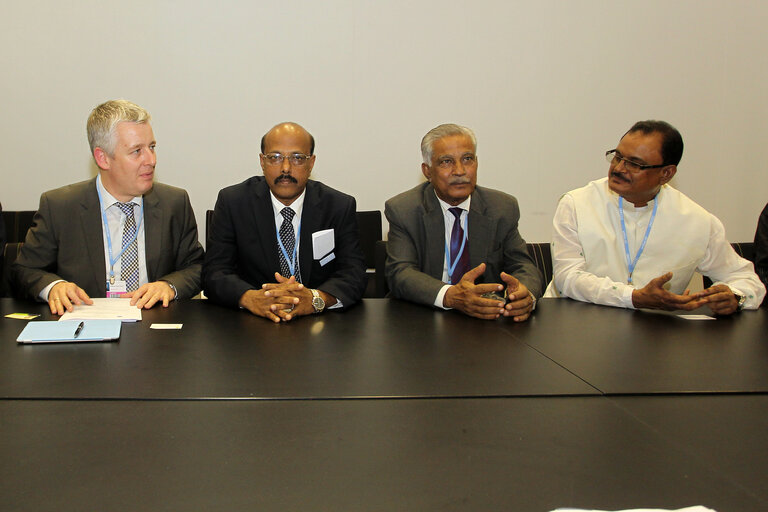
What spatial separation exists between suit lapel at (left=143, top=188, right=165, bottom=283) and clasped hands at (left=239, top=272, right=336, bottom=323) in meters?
0.74

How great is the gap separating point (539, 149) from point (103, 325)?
3.63m

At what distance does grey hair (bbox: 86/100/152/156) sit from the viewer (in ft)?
9.23

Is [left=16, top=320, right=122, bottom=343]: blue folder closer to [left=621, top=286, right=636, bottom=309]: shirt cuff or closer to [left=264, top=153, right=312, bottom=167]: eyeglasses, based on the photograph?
[left=264, top=153, right=312, bottom=167]: eyeglasses

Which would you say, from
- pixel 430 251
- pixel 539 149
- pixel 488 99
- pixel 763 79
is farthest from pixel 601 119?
pixel 430 251

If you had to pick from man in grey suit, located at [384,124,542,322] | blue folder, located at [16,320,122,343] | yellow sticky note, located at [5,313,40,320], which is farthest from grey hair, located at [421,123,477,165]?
yellow sticky note, located at [5,313,40,320]

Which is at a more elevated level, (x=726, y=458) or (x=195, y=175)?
(x=195, y=175)

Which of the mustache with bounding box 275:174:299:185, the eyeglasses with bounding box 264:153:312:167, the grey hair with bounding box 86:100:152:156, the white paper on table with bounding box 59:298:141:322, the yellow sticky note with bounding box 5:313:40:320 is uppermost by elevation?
A: the grey hair with bounding box 86:100:152:156

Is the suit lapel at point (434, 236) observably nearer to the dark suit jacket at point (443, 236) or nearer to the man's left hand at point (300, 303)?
the dark suit jacket at point (443, 236)

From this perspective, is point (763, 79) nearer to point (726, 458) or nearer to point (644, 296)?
point (644, 296)

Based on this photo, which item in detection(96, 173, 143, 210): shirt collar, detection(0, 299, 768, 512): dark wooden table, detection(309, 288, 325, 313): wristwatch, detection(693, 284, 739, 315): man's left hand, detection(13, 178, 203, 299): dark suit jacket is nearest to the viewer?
detection(0, 299, 768, 512): dark wooden table

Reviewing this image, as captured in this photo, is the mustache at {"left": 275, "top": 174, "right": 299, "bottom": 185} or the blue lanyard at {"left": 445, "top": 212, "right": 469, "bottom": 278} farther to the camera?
the blue lanyard at {"left": 445, "top": 212, "right": 469, "bottom": 278}

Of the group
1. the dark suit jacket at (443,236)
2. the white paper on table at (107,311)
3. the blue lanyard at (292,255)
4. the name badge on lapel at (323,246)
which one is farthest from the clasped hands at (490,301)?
the white paper on table at (107,311)

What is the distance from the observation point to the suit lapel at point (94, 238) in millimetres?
2828

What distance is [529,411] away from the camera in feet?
4.70
